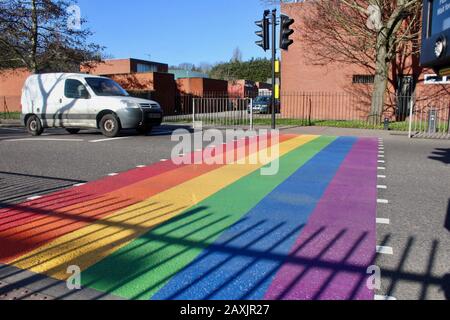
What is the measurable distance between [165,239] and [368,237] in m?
2.16

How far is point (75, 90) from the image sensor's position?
43.5ft

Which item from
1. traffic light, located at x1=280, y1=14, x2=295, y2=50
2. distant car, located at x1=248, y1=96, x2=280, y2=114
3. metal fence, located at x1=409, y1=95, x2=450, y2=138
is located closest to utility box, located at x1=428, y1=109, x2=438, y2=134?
metal fence, located at x1=409, y1=95, x2=450, y2=138

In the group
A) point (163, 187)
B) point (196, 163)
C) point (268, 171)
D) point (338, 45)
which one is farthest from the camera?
point (338, 45)

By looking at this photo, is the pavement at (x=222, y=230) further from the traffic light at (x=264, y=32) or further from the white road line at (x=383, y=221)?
the traffic light at (x=264, y=32)

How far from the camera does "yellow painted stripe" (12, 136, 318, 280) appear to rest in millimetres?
3506

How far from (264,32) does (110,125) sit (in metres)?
6.64

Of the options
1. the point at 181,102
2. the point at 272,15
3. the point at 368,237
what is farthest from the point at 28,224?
the point at 181,102

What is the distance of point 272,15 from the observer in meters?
14.6

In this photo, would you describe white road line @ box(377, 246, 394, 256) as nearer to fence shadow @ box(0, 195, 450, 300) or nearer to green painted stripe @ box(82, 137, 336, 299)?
fence shadow @ box(0, 195, 450, 300)

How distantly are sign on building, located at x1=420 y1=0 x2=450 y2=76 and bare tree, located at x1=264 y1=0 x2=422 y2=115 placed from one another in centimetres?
1429

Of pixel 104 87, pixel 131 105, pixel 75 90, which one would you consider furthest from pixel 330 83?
pixel 75 90

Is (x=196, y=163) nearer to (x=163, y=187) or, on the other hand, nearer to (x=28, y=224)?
(x=163, y=187)

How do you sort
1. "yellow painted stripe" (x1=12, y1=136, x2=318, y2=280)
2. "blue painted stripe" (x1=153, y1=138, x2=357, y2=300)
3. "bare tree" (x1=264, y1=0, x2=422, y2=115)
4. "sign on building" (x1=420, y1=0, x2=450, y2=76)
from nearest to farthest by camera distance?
"blue painted stripe" (x1=153, y1=138, x2=357, y2=300) < "yellow painted stripe" (x1=12, y1=136, x2=318, y2=280) < "sign on building" (x1=420, y1=0, x2=450, y2=76) < "bare tree" (x1=264, y1=0, x2=422, y2=115)

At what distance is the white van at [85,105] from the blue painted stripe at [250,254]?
26.4 feet
